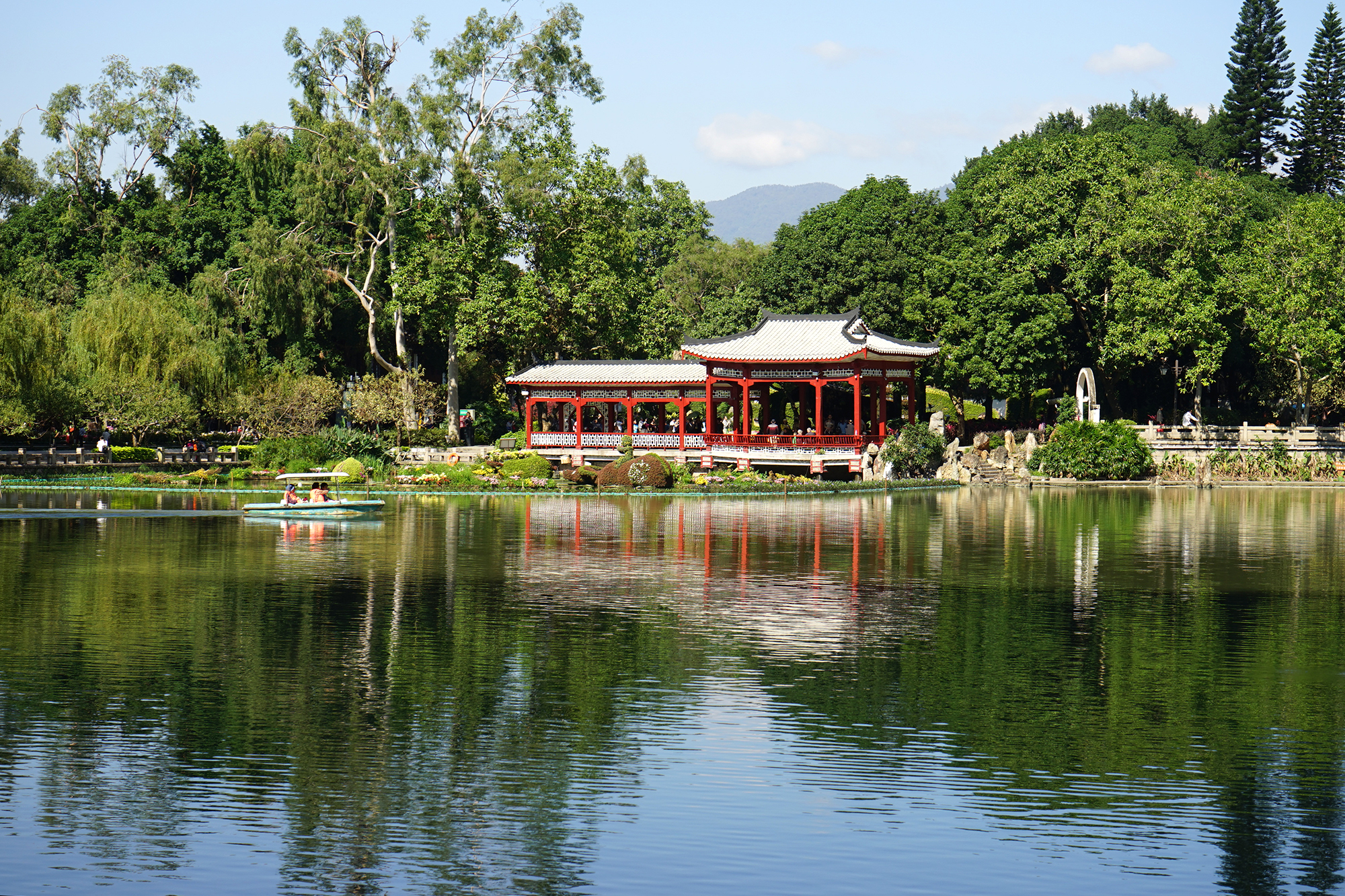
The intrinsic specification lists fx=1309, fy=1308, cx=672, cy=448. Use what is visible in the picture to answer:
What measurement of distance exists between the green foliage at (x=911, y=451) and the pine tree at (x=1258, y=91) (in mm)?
48096

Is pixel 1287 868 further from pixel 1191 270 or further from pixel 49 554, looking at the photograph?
pixel 1191 270

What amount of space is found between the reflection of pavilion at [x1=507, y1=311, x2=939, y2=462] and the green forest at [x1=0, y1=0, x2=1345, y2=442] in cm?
404

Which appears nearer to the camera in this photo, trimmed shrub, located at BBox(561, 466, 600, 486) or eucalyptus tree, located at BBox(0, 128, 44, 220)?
trimmed shrub, located at BBox(561, 466, 600, 486)

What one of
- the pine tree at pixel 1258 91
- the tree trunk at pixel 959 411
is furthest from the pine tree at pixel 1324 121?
the tree trunk at pixel 959 411

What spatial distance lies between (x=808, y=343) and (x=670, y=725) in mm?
40388

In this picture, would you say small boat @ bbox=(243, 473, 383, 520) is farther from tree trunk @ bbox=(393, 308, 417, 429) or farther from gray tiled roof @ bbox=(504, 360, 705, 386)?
tree trunk @ bbox=(393, 308, 417, 429)

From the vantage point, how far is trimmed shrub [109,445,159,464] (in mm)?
51875

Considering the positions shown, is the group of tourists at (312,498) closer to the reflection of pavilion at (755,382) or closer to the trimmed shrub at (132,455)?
the trimmed shrub at (132,455)

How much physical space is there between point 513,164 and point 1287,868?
52184 millimetres

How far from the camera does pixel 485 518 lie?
118 feet

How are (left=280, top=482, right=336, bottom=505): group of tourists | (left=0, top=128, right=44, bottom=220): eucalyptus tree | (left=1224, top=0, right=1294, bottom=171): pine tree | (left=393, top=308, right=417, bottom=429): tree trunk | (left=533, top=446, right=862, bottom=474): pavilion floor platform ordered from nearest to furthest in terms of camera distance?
(left=280, top=482, right=336, bottom=505): group of tourists, (left=533, top=446, right=862, bottom=474): pavilion floor platform, (left=393, top=308, right=417, bottom=429): tree trunk, (left=0, top=128, right=44, bottom=220): eucalyptus tree, (left=1224, top=0, right=1294, bottom=171): pine tree

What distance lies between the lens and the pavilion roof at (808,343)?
5106 centimetres

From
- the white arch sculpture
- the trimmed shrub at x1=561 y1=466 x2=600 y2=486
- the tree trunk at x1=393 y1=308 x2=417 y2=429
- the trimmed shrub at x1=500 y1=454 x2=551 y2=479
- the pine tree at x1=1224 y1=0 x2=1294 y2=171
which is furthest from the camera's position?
the pine tree at x1=1224 y1=0 x2=1294 y2=171

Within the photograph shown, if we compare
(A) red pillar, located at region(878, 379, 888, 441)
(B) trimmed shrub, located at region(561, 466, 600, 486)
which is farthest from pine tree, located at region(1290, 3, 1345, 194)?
(B) trimmed shrub, located at region(561, 466, 600, 486)
